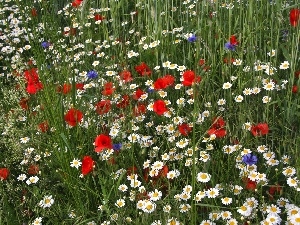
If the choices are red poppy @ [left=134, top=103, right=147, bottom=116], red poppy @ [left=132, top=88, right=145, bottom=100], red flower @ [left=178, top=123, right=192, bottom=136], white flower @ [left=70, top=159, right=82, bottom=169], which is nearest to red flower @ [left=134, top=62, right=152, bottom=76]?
red poppy @ [left=132, top=88, right=145, bottom=100]

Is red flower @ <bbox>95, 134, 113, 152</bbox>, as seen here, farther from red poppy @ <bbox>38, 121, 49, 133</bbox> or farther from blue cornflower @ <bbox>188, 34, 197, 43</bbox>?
blue cornflower @ <bbox>188, 34, 197, 43</bbox>

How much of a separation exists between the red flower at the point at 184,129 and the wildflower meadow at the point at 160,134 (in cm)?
1

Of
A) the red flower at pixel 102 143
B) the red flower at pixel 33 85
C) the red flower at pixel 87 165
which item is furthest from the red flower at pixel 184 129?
the red flower at pixel 33 85

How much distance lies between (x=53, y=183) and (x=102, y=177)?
0.31 meters

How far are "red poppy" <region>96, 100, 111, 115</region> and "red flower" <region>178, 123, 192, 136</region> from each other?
429 millimetres

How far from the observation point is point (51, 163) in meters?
2.69

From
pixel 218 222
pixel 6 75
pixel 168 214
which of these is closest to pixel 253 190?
pixel 218 222

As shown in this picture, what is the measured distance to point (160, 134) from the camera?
9.23 ft

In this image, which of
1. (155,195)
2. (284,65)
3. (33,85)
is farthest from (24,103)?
(284,65)

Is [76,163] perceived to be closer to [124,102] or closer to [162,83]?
[124,102]

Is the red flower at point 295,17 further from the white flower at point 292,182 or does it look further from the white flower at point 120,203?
the white flower at point 120,203

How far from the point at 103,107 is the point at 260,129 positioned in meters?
0.87

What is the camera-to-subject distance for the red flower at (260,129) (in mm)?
2572

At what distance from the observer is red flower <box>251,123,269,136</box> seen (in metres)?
2.57
